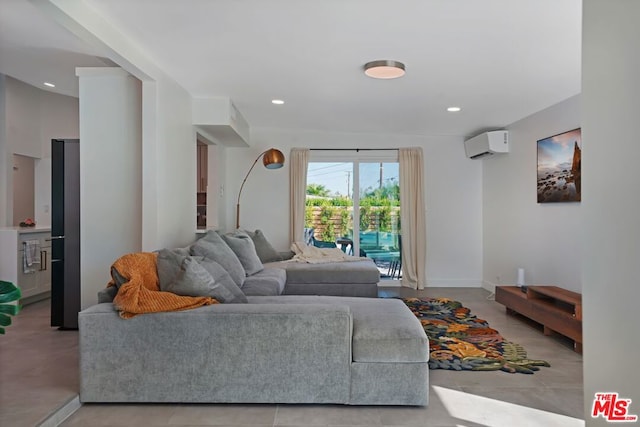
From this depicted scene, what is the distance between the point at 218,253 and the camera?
3803mm

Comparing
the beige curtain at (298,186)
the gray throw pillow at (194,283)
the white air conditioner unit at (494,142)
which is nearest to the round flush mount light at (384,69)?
the gray throw pillow at (194,283)

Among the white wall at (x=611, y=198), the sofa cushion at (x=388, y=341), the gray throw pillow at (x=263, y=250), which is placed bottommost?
the sofa cushion at (x=388, y=341)

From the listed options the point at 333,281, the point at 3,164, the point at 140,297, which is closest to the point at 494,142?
the point at 333,281

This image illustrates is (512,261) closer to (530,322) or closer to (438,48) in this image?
(530,322)

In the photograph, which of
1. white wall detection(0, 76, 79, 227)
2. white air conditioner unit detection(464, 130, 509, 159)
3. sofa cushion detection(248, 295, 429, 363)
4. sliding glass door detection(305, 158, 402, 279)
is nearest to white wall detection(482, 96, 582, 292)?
white air conditioner unit detection(464, 130, 509, 159)

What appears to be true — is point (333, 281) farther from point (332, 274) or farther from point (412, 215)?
point (412, 215)

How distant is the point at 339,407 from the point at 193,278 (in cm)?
116

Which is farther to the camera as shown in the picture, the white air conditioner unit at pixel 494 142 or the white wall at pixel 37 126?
the white wall at pixel 37 126

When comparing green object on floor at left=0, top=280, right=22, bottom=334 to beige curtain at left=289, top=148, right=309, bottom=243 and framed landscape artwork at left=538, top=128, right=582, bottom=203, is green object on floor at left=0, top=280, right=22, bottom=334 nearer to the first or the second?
framed landscape artwork at left=538, top=128, right=582, bottom=203

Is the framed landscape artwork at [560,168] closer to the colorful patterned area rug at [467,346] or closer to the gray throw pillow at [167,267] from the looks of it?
the colorful patterned area rug at [467,346]

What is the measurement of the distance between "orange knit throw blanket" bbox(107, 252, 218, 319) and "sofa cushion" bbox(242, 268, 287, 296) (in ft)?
3.83

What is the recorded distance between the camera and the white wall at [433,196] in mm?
6543

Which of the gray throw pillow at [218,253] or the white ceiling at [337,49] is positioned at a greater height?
the white ceiling at [337,49]

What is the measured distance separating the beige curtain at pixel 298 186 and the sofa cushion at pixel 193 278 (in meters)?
3.46
